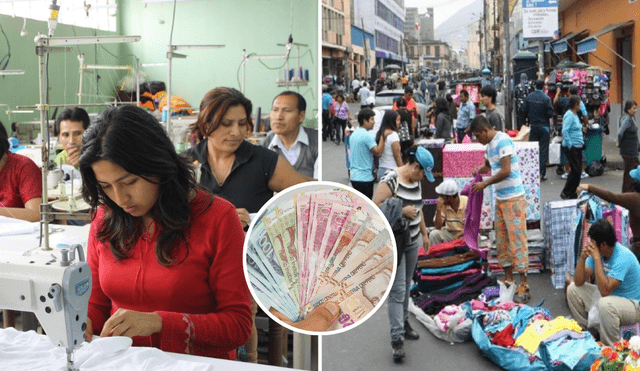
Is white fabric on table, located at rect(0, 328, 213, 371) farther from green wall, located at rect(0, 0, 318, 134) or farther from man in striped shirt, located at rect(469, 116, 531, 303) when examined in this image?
green wall, located at rect(0, 0, 318, 134)

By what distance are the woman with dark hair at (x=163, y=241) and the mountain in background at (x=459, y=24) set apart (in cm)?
191

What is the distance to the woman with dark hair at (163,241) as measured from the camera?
4.42 ft

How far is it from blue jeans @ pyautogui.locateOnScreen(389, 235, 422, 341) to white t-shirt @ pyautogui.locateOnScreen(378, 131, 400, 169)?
3.12 feet

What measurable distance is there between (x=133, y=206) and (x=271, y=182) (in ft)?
3.34

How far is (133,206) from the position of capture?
139 centimetres

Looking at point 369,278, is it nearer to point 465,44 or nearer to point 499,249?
point 465,44

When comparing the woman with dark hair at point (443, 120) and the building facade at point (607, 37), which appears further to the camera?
the woman with dark hair at point (443, 120)

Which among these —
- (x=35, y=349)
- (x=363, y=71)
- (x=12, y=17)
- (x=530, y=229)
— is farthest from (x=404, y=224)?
(x=12, y=17)

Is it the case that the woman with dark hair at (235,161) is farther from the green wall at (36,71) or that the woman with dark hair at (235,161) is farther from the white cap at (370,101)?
the green wall at (36,71)

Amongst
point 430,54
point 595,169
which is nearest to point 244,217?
A: point 430,54

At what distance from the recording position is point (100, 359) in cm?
129

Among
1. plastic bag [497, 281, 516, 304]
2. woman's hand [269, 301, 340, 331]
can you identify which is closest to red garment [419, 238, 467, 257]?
plastic bag [497, 281, 516, 304]

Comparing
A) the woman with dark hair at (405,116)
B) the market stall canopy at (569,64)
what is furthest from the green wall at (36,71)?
the market stall canopy at (569,64)

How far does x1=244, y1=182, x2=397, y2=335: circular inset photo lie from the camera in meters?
1.33
